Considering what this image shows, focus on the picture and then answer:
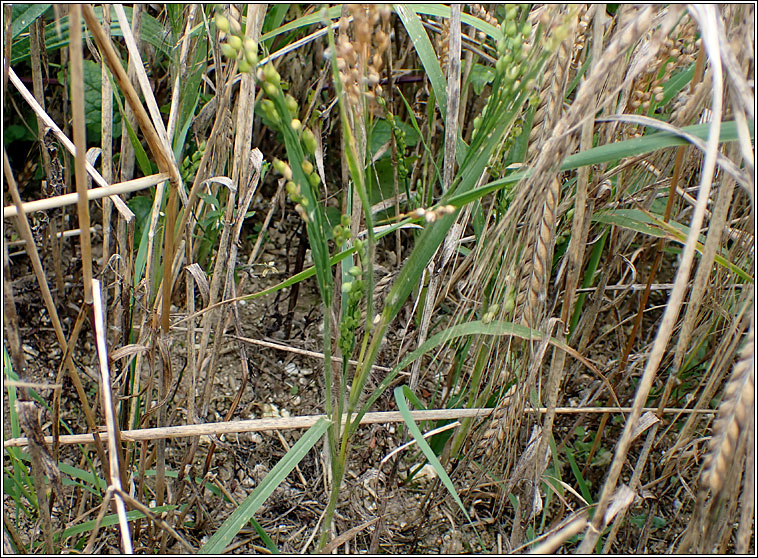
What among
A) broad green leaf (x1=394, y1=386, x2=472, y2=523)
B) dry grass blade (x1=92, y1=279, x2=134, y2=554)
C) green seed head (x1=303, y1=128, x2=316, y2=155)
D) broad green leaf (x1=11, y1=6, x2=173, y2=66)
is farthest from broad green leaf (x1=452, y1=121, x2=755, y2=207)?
broad green leaf (x1=11, y1=6, x2=173, y2=66)

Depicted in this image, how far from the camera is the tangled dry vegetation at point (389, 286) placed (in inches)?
21.9

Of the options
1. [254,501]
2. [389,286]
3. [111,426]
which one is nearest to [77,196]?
[111,426]

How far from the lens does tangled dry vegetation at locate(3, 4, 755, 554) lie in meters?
0.56

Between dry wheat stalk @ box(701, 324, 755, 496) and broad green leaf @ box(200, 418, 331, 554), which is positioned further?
broad green leaf @ box(200, 418, 331, 554)

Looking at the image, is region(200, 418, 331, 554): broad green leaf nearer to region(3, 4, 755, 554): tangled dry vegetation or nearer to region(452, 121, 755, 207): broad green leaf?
region(3, 4, 755, 554): tangled dry vegetation

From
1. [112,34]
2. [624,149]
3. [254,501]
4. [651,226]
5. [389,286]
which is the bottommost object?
[254,501]

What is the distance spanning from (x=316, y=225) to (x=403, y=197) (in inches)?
31.3

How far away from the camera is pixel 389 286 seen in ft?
3.22

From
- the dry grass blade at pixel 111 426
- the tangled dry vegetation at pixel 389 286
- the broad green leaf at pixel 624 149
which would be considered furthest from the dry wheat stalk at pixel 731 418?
the dry grass blade at pixel 111 426

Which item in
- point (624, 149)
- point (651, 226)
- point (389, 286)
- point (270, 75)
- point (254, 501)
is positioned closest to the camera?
point (270, 75)

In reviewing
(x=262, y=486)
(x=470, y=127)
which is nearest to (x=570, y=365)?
(x=470, y=127)

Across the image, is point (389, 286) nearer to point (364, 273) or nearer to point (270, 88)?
point (364, 273)

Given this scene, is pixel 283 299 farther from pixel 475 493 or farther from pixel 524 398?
pixel 524 398

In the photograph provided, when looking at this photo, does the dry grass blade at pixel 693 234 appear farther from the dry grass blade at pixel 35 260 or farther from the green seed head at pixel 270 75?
the dry grass blade at pixel 35 260
